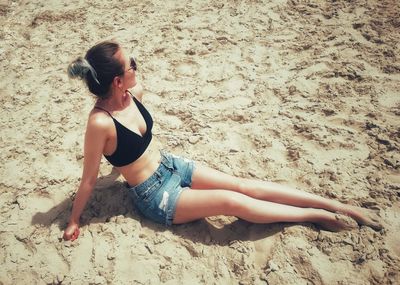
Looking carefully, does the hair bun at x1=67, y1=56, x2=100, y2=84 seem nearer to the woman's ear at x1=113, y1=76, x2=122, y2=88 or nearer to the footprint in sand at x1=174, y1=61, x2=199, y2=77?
the woman's ear at x1=113, y1=76, x2=122, y2=88

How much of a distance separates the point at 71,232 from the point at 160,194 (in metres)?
0.69

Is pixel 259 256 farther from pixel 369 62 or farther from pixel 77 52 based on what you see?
pixel 77 52

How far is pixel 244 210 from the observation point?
2414 millimetres

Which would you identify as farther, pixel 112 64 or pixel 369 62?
pixel 369 62

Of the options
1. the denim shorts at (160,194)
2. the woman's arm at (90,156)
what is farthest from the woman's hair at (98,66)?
the denim shorts at (160,194)

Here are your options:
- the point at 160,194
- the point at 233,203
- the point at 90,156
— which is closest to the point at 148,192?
the point at 160,194

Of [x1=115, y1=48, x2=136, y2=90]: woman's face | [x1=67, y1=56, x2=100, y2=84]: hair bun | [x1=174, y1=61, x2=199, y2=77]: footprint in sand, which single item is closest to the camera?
[x1=67, y1=56, x2=100, y2=84]: hair bun

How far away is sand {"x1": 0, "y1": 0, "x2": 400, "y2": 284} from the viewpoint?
7.61 ft

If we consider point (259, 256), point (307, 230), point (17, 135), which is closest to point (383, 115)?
point (307, 230)

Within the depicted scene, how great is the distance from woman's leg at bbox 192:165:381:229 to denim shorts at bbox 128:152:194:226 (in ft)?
0.72

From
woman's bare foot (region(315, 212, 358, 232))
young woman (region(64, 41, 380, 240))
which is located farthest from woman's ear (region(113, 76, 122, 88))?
woman's bare foot (region(315, 212, 358, 232))

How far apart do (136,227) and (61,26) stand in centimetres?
376

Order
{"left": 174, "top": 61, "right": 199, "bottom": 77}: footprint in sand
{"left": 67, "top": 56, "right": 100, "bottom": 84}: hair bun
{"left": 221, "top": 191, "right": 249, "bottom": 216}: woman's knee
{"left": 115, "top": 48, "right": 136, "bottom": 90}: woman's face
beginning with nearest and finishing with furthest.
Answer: {"left": 67, "top": 56, "right": 100, "bottom": 84}: hair bun → {"left": 115, "top": 48, "right": 136, "bottom": 90}: woman's face → {"left": 221, "top": 191, "right": 249, "bottom": 216}: woman's knee → {"left": 174, "top": 61, "right": 199, "bottom": 77}: footprint in sand

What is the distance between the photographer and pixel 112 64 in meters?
2.20
